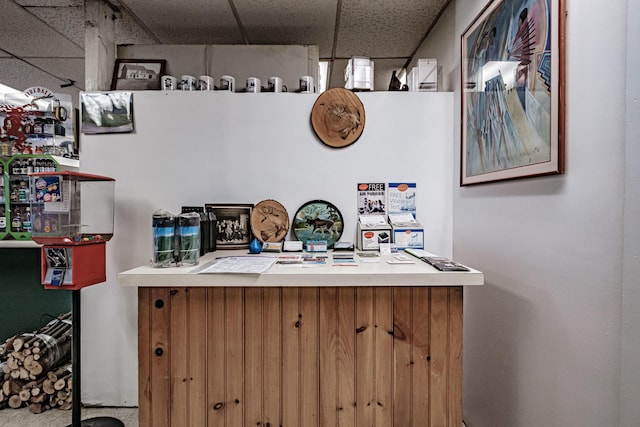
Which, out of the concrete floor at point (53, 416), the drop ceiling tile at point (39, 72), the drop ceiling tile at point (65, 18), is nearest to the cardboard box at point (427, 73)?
the drop ceiling tile at point (65, 18)

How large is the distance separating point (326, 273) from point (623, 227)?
39.6 inches

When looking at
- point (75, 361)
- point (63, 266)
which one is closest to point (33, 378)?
point (75, 361)

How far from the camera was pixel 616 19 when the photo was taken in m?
1.08

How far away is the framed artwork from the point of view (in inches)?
90.6

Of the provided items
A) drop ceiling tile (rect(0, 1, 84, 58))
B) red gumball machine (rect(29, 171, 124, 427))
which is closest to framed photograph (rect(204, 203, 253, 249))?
red gumball machine (rect(29, 171, 124, 427))

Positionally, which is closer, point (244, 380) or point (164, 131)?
point (244, 380)

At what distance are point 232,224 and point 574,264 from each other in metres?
Answer: 1.84

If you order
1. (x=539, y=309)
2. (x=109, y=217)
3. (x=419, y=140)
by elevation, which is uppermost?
(x=419, y=140)

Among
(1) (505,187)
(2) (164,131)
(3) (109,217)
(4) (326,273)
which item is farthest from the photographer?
(2) (164,131)

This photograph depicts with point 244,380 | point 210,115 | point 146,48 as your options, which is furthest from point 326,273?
point 146,48

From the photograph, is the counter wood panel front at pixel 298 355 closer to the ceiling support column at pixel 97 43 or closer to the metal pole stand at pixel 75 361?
the metal pole stand at pixel 75 361

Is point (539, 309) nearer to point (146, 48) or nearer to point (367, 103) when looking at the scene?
point (367, 103)

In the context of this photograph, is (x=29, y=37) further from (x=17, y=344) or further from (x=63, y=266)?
(x=17, y=344)

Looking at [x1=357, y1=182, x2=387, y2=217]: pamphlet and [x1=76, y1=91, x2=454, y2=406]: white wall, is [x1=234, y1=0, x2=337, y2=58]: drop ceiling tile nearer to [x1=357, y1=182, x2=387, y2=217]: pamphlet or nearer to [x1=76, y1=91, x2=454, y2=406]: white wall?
[x1=76, y1=91, x2=454, y2=406]: white wall
